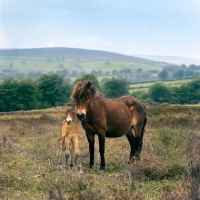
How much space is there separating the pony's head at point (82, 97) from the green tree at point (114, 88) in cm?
9858

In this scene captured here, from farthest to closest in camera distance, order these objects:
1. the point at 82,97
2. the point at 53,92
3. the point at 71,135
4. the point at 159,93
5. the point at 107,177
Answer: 1. the point at 159,93
2. the point at 53,92
3. the point at 71,135
4. the point at 82,97
5. the point at 107,177

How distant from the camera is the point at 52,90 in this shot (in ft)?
313

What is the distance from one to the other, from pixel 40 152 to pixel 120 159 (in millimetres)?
3214

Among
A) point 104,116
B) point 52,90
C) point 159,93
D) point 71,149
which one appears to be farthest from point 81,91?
point 159,93

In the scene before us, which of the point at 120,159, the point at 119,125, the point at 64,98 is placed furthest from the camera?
the point at 64,98

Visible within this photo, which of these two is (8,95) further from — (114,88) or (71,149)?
(71,149)

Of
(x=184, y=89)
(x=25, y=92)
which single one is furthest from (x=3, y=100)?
(x=184, y=89)

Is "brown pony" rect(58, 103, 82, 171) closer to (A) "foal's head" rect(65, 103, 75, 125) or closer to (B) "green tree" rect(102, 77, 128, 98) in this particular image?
(A) "foal's head" rect(65, 103, 75, 125)

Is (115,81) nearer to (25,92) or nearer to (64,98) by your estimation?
(64,98)

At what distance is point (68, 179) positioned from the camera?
807 centimetres

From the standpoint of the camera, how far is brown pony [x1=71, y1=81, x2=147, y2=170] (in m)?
9.67

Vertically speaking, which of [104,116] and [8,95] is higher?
[104,116]

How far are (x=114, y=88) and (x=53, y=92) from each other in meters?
23.8

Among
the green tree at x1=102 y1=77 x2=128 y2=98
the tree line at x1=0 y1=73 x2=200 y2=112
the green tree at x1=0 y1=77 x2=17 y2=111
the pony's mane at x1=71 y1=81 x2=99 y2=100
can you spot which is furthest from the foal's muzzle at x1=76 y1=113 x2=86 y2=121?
the green tree at x1=102 y1=77 x2=128 y2=98
